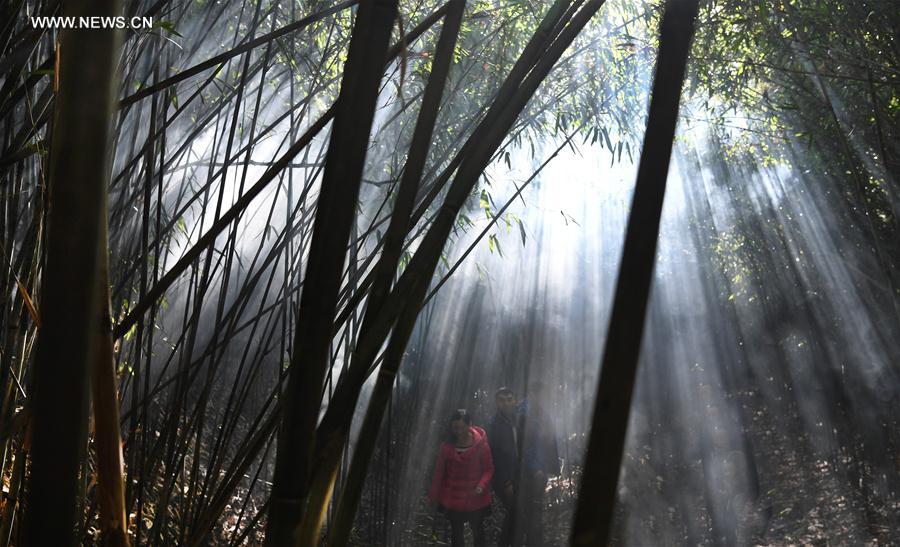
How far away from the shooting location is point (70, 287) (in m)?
→ 0.45

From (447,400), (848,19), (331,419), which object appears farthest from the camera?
(447,400)

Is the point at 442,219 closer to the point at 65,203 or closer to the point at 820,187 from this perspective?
the point at 65,203

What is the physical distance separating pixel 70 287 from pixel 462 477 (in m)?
4.03

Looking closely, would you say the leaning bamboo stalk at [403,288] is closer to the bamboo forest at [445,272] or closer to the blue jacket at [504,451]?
the bamboo forest at [445,272]

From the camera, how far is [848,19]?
378 cm

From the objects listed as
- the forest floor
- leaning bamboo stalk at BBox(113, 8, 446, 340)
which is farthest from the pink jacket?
leaning bamboo stalk at BBox(113, 8, 446, 340)

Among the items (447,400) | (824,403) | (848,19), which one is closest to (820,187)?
(824,403)

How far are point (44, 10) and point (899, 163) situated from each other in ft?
13.7

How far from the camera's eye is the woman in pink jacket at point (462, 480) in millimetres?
4281

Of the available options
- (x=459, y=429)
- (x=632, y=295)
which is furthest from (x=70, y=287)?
(x=459, y=429)

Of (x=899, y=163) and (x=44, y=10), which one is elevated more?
(x=899, y=163)

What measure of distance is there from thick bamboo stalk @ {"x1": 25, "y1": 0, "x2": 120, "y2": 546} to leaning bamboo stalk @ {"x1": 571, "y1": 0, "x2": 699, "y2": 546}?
320 mm

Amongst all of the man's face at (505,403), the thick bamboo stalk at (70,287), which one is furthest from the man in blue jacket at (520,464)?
the thick bamboo stalk at (70,287)

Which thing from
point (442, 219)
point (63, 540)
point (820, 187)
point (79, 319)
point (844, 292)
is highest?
point (820, 187)
